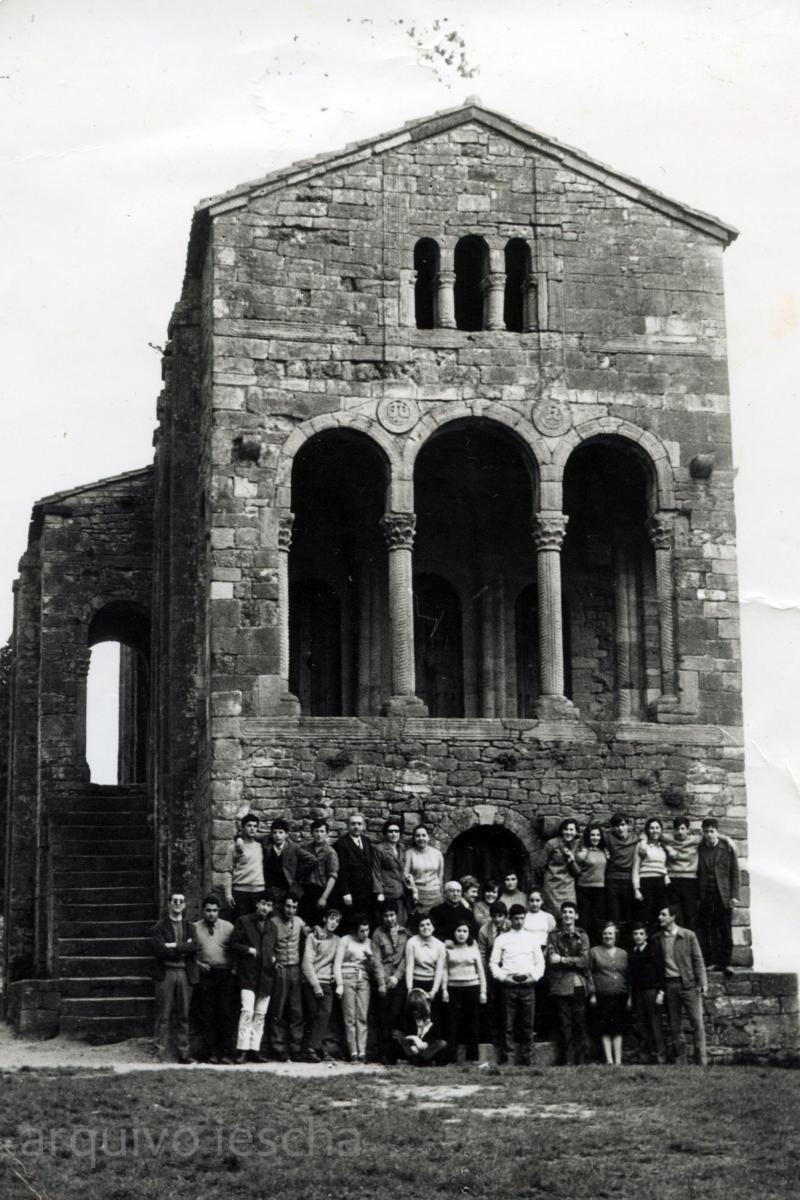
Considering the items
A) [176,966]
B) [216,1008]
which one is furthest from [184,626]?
[216,1008]

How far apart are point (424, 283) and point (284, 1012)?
10.8 metres

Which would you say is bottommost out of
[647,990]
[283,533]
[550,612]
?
[647,990]

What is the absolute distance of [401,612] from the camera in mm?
25500

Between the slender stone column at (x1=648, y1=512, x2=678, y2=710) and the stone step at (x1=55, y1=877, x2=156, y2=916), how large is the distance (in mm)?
7281

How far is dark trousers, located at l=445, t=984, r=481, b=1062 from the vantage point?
20.3 meters

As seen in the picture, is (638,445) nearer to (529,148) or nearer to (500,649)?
(500,649)

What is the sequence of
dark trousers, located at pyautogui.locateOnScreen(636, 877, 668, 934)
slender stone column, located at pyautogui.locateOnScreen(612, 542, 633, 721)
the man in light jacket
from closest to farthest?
the man in light jacket, dark trousers, located at pyautogui.locateOnScreen(636, 877, 668, 934), slender stone column, located at pyautogui.locateOnScreen(612, 542, 633, 721)

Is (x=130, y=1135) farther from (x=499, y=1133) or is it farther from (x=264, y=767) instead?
(x=264, y=767)

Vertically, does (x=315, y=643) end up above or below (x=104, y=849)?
above

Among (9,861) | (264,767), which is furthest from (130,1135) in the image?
(9,861)

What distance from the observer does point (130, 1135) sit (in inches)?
623

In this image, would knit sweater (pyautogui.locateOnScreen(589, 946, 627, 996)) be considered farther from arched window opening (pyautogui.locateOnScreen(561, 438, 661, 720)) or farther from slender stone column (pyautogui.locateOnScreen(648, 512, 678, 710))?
arched window opening (pyautogui.locateOnScreen(561, 438, 661, 720))

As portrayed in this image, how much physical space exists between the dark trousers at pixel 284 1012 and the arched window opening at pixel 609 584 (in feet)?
26.6

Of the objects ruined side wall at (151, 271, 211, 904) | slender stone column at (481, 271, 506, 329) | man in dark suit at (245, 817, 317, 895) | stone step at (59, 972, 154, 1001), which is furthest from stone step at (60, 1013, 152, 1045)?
slender stone column at (481, 271, 506, 329)
